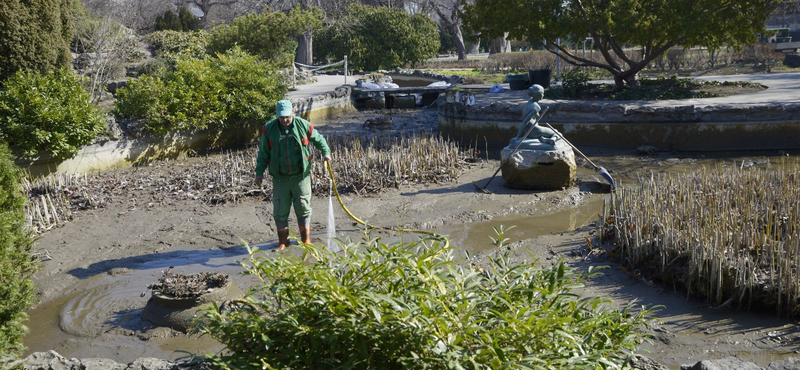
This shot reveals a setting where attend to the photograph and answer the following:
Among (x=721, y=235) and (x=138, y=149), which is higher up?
(x=138, y=149)

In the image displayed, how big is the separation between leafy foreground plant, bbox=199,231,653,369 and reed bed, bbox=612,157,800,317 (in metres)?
2.58

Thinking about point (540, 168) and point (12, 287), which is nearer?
point (12, 287)

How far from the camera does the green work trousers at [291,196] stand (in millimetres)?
7184

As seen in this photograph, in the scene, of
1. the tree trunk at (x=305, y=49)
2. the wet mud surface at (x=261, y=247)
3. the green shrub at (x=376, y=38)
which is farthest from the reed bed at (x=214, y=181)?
the green shrub at (x=376, y=38)

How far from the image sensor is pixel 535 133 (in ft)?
32.5

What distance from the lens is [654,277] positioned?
6.18m

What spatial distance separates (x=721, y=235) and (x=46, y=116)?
9.08m

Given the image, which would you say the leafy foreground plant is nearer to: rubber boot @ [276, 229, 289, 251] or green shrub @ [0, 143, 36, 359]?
green shrub @ [0, 143, 36, 359]

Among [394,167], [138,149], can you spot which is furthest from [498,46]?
[394,167]

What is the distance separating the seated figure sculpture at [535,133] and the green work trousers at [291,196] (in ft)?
11.9

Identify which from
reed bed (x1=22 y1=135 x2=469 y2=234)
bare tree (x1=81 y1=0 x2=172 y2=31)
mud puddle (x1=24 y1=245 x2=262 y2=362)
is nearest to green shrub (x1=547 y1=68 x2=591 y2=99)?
reed bed (x1=22 y1=135 x2=469 y2=234)

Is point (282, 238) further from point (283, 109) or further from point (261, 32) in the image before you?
point (261, 32)

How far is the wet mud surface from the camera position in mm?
5168

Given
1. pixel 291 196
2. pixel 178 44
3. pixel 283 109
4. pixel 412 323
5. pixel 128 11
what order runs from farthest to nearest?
pixel 128 11
pixel 178 44
pixel 291 196
pixel 283 109
pixel 412 323
